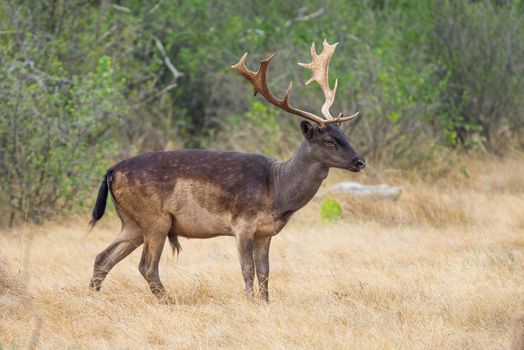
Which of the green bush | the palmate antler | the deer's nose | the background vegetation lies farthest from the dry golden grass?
the palmate antler

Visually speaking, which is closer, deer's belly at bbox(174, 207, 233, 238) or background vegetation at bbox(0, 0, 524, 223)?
deer's belly at bbox(174, 207, 233, 238)

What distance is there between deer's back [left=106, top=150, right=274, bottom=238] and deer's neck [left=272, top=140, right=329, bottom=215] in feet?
0.32

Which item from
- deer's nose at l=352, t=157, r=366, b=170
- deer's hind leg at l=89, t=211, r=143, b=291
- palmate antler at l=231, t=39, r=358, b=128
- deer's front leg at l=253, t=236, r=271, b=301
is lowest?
deer's hind leg at l=89, t=211, r=143, b=291

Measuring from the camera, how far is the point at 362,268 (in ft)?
30.3

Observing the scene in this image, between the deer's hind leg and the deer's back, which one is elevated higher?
the deer's back

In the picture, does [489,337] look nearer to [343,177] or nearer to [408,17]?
[343,177]

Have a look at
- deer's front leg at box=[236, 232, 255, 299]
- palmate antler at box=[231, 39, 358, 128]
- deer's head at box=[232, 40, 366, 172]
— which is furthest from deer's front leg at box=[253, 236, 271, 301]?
palmate antler at box=[231, 39, 358, 128]

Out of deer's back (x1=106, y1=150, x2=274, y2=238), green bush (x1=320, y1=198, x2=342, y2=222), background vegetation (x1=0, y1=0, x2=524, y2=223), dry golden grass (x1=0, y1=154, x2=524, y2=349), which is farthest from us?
background vegetation (x1=0, y1=0, x2=524, y2=223)

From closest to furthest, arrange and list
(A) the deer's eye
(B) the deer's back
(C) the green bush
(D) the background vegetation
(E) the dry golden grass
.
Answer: (E) the dry golden grass < (A) the deer's eye < (B) the deer's back < (C) the green bush < (D) the background vegetation

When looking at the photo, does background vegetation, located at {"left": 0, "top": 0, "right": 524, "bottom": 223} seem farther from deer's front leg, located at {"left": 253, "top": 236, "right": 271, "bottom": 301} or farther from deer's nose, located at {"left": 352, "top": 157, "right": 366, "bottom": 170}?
deer's nose, located at {"left": 352, "top": 157, "right": 366, "bottom": 170}

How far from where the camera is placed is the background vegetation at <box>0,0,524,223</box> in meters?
12.8

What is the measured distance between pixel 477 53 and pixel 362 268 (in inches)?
347

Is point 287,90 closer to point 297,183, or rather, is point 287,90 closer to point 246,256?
point 297,183

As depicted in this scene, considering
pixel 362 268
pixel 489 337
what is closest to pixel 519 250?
pixel 362 268
